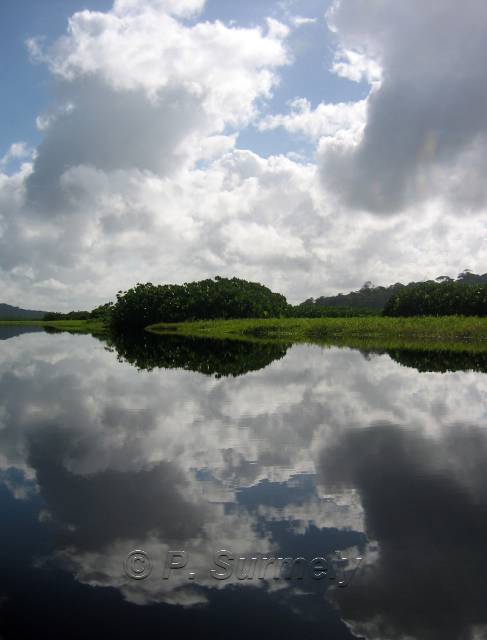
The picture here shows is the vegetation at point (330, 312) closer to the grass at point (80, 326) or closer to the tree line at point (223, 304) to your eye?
the tree line at point (223, 304)

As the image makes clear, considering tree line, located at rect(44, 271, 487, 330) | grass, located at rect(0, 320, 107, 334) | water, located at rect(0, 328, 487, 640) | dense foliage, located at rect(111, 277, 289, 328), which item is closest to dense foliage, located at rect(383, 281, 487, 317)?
tree line, located at rect(44, 271, 487, 330)

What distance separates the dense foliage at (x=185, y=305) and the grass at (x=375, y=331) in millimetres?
19502

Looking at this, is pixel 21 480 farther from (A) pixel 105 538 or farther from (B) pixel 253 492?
(B) pixel 253 492

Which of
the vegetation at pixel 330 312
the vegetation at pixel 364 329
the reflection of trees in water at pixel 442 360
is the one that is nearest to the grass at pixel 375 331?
the vegetation at pixel 364 329

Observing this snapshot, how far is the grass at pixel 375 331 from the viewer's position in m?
47.2

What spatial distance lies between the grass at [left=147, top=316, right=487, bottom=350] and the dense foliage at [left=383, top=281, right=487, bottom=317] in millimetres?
14667

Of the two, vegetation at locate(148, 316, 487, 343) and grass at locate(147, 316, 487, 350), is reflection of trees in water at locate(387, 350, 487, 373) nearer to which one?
grass at locate(147, 316, 487, 350)

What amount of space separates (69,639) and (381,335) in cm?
5344

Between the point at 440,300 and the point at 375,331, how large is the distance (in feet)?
76.6

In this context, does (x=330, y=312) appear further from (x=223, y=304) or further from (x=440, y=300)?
(x=440, y=300)

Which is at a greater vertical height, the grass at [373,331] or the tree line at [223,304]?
the tree line at [223,304]

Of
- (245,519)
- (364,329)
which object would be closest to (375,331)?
(364,329)

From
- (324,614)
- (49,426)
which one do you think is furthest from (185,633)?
(49,426)

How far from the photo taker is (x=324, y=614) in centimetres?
516
